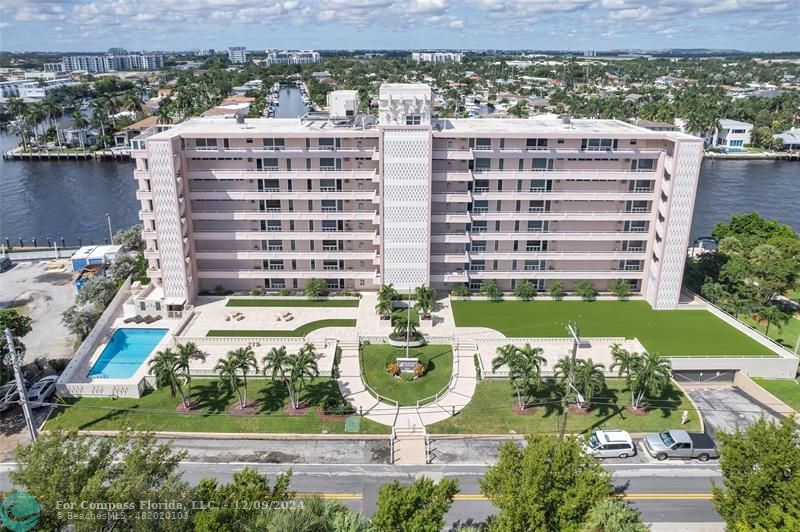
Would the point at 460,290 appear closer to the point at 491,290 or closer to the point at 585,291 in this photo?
the point at 491,290

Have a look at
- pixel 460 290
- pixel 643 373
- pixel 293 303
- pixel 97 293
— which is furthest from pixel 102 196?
pixel 643 373

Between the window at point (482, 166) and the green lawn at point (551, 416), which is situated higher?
the window at point (482, 166)

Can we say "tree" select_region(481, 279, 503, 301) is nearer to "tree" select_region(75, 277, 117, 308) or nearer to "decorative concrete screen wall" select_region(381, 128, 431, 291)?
"decorative concrete screen wall" select_region(381, 128, 431, 291)

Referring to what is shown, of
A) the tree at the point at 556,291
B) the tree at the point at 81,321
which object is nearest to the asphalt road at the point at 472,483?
the tree at the point at 81,321

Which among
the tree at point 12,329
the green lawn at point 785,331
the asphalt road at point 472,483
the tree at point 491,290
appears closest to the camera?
the asphalt road at point 472,483

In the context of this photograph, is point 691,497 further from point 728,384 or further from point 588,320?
point 588,320

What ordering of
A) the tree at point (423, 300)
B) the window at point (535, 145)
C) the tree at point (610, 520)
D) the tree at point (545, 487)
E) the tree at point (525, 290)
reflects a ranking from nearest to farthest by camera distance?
1. the tree at point (545, 487)
2. the tree at point (610, 520)
3. the tree at point (423, 300)
4. the window at point (535, 145)
5. the tree at point (525, 290)

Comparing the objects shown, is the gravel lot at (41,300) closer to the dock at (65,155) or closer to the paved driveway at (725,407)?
the paved driveway at (725,407)

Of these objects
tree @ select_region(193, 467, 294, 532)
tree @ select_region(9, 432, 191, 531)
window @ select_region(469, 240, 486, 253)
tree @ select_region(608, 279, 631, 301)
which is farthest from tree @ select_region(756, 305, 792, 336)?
tree @ select_region(9, 432, 191, 531)
